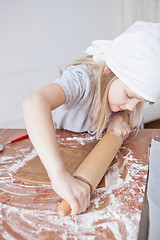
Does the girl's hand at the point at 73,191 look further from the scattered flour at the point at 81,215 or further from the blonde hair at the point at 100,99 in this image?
the blonde hair at the point at 100,99

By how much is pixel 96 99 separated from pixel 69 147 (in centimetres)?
27

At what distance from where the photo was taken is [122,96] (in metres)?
0.79

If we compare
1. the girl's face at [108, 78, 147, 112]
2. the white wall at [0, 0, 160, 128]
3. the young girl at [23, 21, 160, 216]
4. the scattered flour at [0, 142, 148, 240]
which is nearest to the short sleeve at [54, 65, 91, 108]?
the young girl at [23, 21, 160, 216]

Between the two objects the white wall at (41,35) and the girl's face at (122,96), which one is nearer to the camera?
the girl's face at (122,96)

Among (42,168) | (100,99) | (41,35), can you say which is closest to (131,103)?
(100,99)

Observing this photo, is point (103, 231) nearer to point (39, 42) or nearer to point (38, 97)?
point (38, 97)

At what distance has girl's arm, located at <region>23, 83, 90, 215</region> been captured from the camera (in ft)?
1.72

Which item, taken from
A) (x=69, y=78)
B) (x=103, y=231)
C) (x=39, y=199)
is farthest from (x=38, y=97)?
(x=103, y=231)

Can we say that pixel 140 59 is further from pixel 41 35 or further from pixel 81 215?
pixel 41 35

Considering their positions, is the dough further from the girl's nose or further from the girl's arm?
the girl's nose

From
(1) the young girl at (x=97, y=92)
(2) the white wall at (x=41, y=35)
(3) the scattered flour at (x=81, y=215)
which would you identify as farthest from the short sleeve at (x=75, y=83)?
(2) the white wall at (x=41, y=35)

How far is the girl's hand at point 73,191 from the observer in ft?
1.69

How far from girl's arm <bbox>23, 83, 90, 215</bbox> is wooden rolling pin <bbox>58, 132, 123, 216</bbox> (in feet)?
0.08

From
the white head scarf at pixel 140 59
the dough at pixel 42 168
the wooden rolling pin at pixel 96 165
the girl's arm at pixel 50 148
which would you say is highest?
the white head scarf at pixel 140 59
